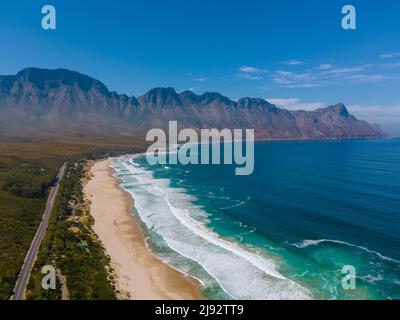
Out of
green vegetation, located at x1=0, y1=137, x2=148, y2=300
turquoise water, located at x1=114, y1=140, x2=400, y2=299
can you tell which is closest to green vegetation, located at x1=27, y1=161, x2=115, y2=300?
green vegetation, located at x1=0, y1=137, x2=148, y2=300

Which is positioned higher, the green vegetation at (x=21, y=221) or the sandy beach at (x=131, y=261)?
the green vegetation at (x=21, y=221)

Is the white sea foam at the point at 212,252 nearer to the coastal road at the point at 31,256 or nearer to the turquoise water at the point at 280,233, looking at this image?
the turquoise water at the point at 280,233

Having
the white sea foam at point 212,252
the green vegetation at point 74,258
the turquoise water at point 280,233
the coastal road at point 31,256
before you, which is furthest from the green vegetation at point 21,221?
the white sea foam at point 212,252

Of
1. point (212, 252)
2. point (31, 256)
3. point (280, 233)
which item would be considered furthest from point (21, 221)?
point (280, 233)

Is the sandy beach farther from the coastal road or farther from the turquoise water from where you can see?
the coastal road

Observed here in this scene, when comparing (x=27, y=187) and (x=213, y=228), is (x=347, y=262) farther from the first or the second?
(x=27, y=187)

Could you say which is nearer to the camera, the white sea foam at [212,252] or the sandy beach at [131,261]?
the white sea foam at [212,252]
